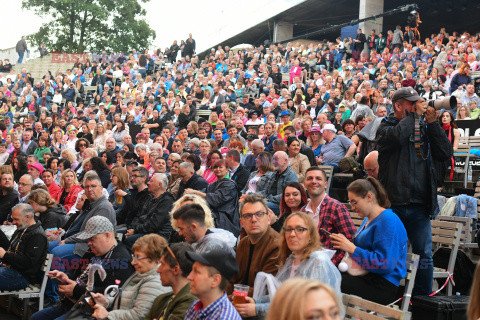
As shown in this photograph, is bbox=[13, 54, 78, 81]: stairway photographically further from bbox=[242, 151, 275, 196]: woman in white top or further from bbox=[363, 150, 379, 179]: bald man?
bbox=[363, 150, 379, 179]: bald man

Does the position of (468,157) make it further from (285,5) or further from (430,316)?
(285,5)

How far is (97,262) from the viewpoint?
4.71m

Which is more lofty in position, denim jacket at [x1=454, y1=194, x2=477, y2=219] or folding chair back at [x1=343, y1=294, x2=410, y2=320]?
denim jacket at [x1=454, y1=194, x2=477, y2=219]

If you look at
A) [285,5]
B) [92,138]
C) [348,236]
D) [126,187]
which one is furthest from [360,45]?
[348,236]

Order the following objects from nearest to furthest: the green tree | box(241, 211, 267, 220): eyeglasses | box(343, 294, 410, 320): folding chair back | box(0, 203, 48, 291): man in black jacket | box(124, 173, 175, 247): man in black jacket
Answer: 1. box(343, 294, 410, 320): folding chair back
2. box(241, 211, 267, 220): eyeglasses
3. box(0, 203, 48, 291): man in black jacket
4. box(124, 173, 175, 247): man in black jacket
5. the green tree

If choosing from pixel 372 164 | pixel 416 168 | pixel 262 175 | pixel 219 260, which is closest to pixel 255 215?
pixel 219 260

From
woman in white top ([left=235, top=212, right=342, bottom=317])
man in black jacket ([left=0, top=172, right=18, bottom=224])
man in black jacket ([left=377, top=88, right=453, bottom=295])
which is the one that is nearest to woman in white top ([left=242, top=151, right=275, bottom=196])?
man in black jacket ([left=377, top=88, right=453, bottom=295])

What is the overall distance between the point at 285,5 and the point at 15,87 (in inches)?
540

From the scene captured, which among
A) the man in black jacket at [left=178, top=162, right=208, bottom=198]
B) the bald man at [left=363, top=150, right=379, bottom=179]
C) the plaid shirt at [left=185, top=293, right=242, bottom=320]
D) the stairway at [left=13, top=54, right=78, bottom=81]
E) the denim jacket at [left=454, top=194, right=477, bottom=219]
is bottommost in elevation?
the plaid shirt at [left=185, top=293, right=242, bottom=320]

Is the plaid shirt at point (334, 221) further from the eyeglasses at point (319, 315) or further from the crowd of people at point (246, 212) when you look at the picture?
the eyeglasses at point (319, 315)

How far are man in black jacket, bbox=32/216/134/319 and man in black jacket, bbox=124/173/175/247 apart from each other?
4.66ft

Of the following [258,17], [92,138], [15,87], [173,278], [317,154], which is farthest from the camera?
[258,17]

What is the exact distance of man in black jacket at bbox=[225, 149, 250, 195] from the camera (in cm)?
761

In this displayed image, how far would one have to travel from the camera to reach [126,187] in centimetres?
791
